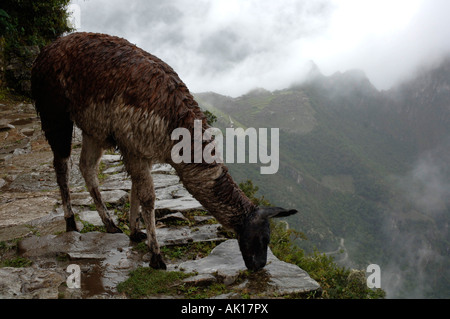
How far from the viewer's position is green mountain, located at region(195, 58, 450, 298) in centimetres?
9525

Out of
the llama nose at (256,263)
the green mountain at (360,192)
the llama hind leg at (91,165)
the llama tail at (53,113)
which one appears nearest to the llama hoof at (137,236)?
the llama hind leg at (91,165)

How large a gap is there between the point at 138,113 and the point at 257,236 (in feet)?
6.30

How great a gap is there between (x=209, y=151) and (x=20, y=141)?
306 inches

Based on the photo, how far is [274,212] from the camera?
384 cm

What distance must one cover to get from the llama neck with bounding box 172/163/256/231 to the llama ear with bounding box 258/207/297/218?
0.53 feet

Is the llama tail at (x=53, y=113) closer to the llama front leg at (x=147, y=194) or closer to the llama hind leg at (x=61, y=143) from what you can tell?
the llama hind leg at (x=61, y=143)

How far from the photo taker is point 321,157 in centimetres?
16350

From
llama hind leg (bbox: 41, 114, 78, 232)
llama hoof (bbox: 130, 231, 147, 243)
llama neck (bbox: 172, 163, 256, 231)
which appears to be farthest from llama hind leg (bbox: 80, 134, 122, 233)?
llama neck (bbox: 172, 163, 256, 231)

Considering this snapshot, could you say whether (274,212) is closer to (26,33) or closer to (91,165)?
(91,165)

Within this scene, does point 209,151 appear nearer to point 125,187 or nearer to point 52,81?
point 52,81

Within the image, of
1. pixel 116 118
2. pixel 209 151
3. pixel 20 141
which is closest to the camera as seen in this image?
pixel 116 118

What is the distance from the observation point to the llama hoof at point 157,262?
3.88m

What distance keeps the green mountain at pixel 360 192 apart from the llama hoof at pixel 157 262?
5880 cm
